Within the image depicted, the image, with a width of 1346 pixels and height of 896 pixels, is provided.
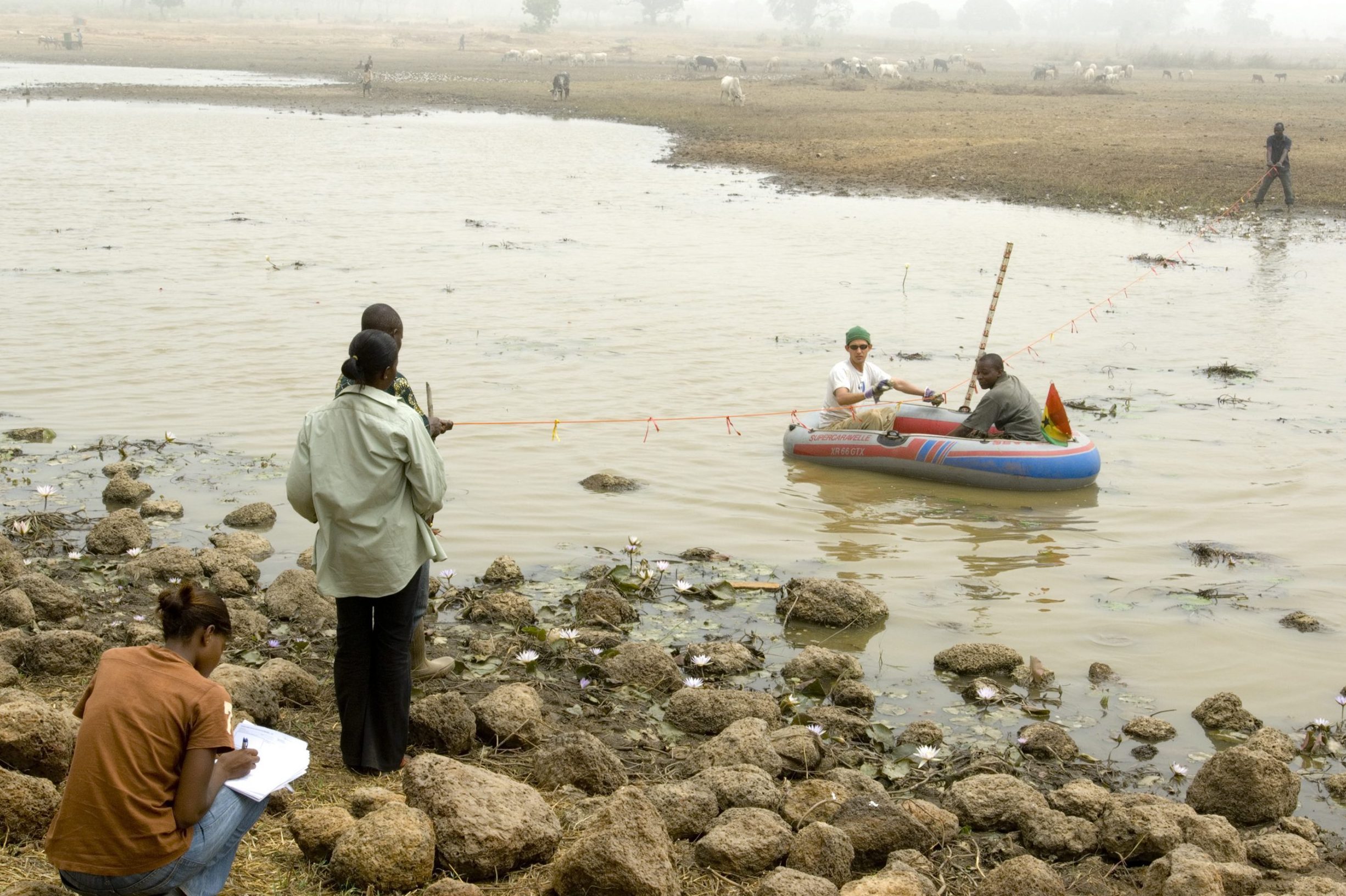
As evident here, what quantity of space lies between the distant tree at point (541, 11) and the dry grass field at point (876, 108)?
1514cm

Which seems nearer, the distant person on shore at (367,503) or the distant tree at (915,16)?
the distant person on shore at (367,503)

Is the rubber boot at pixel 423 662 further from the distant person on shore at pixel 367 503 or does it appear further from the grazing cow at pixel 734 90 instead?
the grazing cow at pixel 734 90

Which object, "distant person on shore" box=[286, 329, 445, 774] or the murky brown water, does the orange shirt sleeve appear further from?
the murky brown water

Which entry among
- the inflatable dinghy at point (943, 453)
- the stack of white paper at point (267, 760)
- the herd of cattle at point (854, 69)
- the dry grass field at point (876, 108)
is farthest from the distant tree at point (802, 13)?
the stack of white paper at point (267, 760)

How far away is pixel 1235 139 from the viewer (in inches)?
1239

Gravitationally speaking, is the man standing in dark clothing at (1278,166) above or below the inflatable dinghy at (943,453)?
above

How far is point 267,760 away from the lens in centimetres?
399

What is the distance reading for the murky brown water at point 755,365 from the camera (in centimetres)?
824

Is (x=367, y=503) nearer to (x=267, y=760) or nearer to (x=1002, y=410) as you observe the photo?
(x=267, y=760)

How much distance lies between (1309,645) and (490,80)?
52.1 m

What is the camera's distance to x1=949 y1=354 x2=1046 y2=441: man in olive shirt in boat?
10453 mm

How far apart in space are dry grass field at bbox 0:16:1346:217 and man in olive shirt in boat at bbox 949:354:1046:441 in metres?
14.9

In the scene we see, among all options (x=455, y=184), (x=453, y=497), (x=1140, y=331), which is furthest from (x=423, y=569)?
(x=455, y=184)

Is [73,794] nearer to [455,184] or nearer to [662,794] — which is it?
[662,794]
